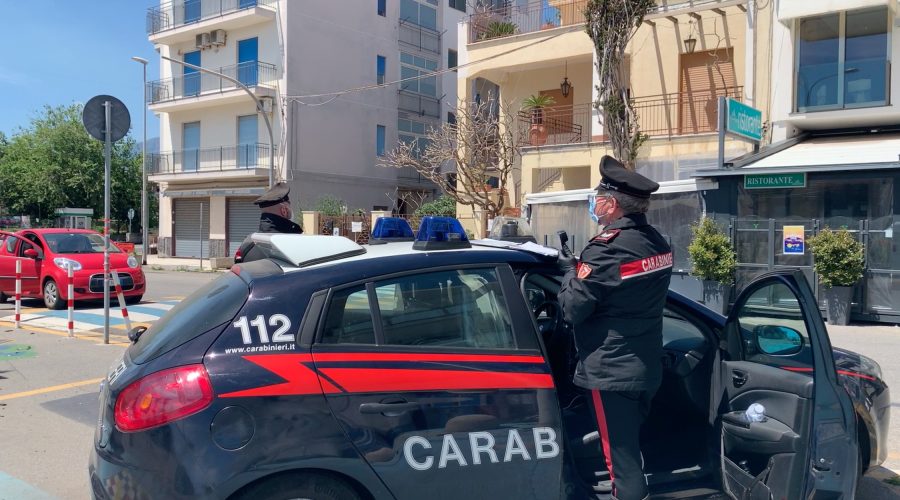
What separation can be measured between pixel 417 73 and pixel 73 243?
24887 mm

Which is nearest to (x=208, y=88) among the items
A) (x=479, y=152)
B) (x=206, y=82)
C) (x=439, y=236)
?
(x=206, y=82)

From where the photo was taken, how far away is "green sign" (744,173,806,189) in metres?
13.7

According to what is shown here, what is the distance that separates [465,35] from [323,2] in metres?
10.4

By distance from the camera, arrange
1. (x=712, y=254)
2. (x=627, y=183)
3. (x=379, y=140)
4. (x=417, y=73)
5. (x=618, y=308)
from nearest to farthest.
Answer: (x=618, y=308), (x=627, y=183), (x=712, y=254), (x=379, y=140), (x=417, y=73)

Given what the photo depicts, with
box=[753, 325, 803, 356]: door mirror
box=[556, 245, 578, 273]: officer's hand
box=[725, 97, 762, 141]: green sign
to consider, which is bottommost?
box=[753, 325, 803, 356]: door mirror

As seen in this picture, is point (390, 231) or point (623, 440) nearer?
point (623, 440)

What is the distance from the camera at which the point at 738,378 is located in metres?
3.54

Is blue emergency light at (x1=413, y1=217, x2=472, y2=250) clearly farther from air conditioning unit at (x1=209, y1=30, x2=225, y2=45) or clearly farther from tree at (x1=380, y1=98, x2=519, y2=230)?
air conditioning unit at (x1=209, y1=30, x2=225, y2=45)

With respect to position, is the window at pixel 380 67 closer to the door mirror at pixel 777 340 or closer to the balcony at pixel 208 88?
the balcony at pixel 208 88

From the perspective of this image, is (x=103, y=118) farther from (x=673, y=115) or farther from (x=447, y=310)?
(x=673, y=115)

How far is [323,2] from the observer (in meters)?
31.4

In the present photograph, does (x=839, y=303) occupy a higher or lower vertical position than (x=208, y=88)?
lower

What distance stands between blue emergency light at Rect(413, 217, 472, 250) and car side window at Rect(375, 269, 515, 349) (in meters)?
0.21

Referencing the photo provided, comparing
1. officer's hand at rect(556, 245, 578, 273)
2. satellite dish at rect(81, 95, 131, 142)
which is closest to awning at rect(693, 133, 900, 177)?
satellite dish at rect(81, 95, 131, 142)
